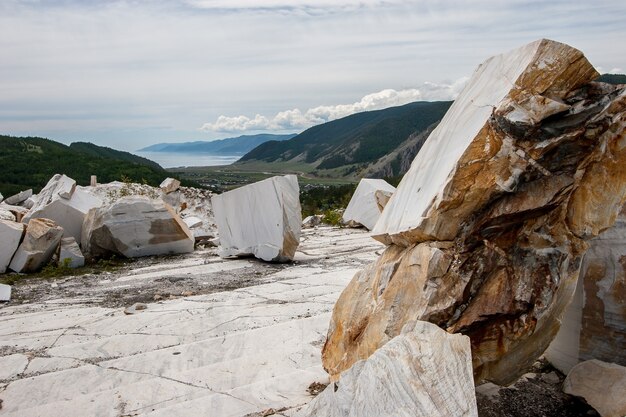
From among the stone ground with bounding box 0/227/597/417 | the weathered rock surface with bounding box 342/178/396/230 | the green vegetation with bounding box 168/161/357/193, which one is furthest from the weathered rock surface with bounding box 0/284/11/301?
the green vegetation with bounding box 168/161/357/193

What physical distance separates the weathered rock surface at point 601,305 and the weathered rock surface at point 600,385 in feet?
0.72

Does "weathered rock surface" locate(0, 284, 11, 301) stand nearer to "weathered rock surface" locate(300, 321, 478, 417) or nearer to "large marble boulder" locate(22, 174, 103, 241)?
"large marble boulder" locate(22, 174, 103, 241)

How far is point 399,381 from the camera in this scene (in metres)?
2.61

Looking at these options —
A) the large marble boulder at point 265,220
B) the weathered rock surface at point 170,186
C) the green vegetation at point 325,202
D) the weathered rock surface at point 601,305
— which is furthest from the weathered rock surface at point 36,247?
the weathered rock surface at point 601,305

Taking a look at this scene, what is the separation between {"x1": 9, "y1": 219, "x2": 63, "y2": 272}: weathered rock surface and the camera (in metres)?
9.60

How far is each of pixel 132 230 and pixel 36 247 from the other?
1.71 metres

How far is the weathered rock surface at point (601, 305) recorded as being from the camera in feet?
12.2

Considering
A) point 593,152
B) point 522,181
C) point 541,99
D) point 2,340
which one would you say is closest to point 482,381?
point 522,181

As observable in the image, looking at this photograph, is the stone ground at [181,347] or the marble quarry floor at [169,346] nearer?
the stone ground at [181,347]

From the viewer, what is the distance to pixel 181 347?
5.20m

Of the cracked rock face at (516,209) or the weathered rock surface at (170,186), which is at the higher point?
the cracked rock face at (516,209)

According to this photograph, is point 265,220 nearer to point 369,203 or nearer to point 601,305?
point 369,203

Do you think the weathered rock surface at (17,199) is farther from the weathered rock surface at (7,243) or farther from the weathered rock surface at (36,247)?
the weathered rock surface at (7,243)

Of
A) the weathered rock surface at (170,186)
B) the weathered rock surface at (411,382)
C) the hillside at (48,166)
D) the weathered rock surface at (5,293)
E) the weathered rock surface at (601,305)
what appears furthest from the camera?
the hillside at (48,166)
